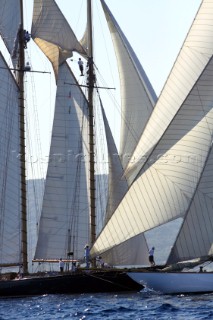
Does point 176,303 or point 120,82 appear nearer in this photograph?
point 176,303

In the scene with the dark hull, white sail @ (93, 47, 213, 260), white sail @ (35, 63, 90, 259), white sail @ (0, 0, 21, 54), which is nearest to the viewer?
→ white sail @ (93, 47, 213, 260)

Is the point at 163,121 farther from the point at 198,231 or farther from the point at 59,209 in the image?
the point at 59,209

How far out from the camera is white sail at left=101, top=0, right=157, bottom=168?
2046 inches

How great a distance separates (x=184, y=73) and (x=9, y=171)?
36.6 feet

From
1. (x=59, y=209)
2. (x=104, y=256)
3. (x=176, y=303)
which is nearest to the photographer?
(x=176, y=303)

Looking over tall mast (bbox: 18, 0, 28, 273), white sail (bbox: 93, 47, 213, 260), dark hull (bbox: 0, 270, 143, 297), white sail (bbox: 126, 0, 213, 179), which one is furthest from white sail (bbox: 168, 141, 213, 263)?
tall mast (bbox: 18, 0, 28, 273)

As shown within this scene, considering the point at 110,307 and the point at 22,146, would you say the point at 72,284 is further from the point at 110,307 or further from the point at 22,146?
the point at 22,146

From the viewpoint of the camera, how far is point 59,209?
175 feet

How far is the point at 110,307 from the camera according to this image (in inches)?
1736

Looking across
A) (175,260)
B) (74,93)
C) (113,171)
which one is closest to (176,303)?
(175,260)

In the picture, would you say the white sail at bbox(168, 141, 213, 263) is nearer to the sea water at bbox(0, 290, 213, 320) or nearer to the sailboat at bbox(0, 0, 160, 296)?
the sea water at bbox(0, 290, 213, 320)

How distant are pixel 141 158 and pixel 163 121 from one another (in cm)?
164

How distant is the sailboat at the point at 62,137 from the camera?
171 feet

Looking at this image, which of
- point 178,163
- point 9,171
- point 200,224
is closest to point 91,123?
point 9,171
